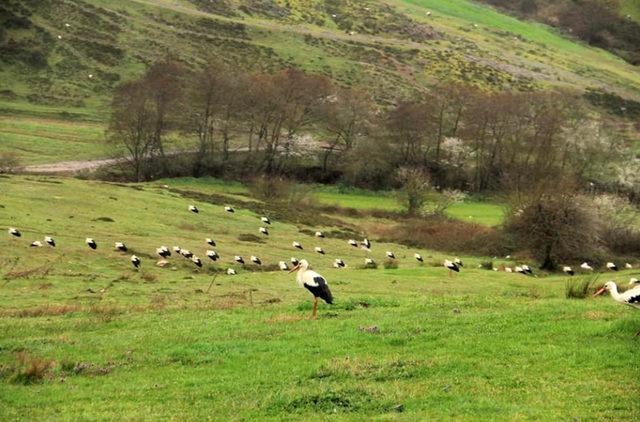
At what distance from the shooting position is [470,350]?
17.3 meters

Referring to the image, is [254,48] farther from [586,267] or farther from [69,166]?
[586,267]

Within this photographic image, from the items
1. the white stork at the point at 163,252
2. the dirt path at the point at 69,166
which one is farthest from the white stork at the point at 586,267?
the dirt path at the point at 69,166

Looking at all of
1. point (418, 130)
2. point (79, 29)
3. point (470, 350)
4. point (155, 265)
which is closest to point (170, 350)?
point (470, 350)

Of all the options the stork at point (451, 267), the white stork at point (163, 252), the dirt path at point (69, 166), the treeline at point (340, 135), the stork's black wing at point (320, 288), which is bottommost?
the dirt path at point (69, 166)

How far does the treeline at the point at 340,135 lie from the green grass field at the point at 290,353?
60.0 m

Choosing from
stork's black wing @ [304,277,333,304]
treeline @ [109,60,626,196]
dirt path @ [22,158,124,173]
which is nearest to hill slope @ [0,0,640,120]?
treeline @ [109,60,626,196]

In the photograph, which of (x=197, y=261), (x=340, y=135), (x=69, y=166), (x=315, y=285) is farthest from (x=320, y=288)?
(x=340, y=135)

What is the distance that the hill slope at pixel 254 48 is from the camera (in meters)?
121

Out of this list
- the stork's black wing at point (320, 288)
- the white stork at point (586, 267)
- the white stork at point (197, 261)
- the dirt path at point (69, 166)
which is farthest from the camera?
the dirt path at point (69, 166)

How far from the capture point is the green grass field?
1454 cm

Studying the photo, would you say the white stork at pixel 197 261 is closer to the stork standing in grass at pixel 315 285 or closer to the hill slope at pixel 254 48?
the stork standing in grass at pixel 315 285

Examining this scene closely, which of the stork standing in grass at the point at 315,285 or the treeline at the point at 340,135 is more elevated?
the stork standing in grass at the point at 315,285

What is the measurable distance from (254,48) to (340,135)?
159 ft

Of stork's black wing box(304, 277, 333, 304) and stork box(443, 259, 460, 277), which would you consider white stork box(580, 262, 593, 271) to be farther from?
stork's black wing box(304, 277, 333, 304)
